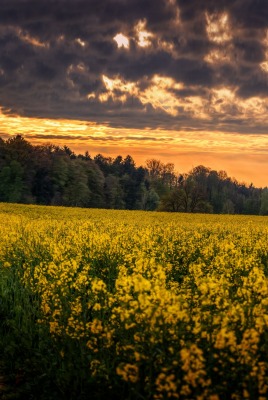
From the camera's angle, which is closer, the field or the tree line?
the field

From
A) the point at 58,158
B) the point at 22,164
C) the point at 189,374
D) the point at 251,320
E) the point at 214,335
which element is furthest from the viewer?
the point at 58,158

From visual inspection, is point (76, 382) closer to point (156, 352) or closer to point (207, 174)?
point (156, 352)

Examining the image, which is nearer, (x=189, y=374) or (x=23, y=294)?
(x=189, y=374)

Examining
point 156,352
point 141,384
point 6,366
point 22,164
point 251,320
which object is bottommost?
point 6,366

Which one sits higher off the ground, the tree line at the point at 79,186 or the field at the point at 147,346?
the tree line at the point at 79,186

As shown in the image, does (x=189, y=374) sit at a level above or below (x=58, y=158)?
below

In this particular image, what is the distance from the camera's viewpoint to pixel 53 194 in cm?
8531

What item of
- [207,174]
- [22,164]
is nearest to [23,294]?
[22,164]

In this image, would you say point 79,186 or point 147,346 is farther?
point 79,186

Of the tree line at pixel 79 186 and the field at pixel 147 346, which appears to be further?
the tree line at pixel 79 186

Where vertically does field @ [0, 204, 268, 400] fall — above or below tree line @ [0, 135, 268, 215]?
below

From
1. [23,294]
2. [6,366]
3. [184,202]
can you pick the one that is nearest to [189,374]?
[6,366]

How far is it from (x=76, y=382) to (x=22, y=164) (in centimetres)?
8096

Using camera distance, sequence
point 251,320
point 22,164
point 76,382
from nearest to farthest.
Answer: point 251,320
point 76,382
point 22,164
